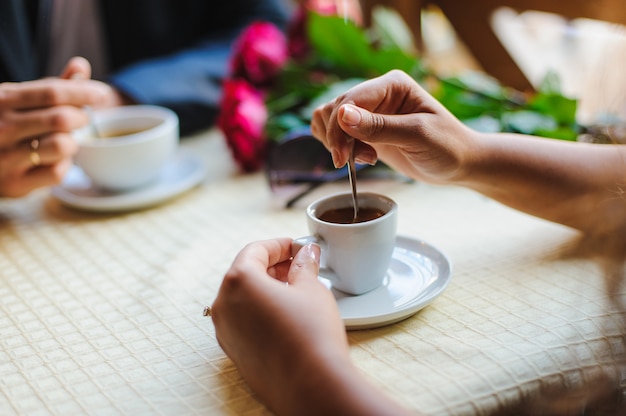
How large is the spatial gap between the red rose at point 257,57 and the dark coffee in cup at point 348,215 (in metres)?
0.63

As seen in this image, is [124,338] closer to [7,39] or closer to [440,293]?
[440,293]

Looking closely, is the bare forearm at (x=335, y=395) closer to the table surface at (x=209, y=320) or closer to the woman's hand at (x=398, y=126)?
the table surface at (x=209, y=320)

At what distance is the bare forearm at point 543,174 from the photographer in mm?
755

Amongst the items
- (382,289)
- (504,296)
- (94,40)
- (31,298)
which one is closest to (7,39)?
(94,40)

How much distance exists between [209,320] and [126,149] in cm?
44

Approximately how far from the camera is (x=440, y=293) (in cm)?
66

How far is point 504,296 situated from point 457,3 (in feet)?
3.26

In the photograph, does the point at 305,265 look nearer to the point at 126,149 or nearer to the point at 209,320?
the point at 209,320

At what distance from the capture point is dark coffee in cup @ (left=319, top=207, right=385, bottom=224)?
27.7 inches

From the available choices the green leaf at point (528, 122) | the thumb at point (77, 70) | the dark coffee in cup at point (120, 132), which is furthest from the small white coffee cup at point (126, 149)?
the green leaf at point (528, 122)

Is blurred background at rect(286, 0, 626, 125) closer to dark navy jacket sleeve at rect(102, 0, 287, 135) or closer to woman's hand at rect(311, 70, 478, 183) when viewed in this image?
woman's hand at rect(311, 70, 478, 183)

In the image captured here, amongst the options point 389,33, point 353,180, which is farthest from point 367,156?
point 389,33

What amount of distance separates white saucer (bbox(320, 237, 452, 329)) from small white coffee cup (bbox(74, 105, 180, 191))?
471 mm

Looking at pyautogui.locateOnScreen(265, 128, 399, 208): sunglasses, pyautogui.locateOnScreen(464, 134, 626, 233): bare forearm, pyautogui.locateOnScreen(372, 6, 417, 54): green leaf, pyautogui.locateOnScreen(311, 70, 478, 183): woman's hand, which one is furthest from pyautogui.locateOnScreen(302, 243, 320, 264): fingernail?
pyautogui.locateOnScreen(372, 6, 417, 54): green leaf
